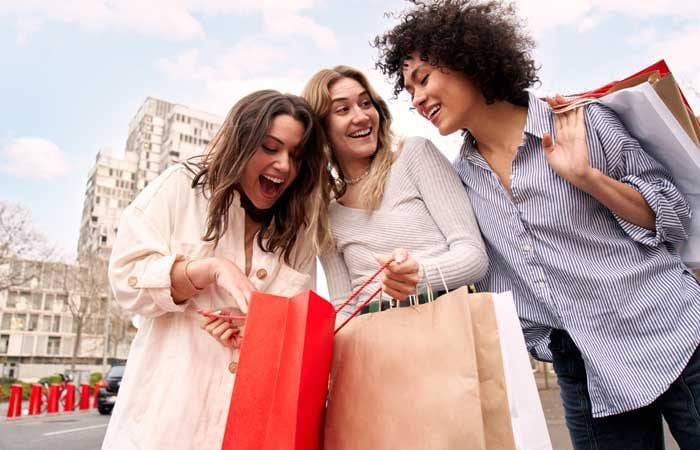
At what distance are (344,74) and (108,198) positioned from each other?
272ft

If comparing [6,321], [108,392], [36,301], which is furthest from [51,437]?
[6,321]

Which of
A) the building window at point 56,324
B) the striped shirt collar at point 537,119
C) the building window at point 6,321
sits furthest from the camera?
the building window at point 56,324

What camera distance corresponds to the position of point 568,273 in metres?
1.58

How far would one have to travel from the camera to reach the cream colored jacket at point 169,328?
1545mm

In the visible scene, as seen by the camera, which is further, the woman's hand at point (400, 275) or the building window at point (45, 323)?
the building window at point (45, 323)

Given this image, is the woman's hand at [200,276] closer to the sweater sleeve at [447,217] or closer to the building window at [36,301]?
the sweater sleeve at [447,217]

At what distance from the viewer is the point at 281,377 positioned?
3.99 ft

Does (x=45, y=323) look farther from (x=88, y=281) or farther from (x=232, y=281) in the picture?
(x=232, y=281)

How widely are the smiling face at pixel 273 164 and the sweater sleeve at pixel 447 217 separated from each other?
0.43 meters

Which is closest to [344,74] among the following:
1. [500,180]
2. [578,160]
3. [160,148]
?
[500,180]

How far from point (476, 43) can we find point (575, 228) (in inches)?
28.6

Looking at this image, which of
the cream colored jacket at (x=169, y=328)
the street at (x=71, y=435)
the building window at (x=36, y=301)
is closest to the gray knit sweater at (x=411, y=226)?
the cream colored jacket at (x=169, y=328)

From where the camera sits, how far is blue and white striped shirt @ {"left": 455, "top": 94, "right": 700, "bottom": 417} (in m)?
1.46

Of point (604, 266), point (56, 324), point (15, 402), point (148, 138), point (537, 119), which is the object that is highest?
point (148, 138)
